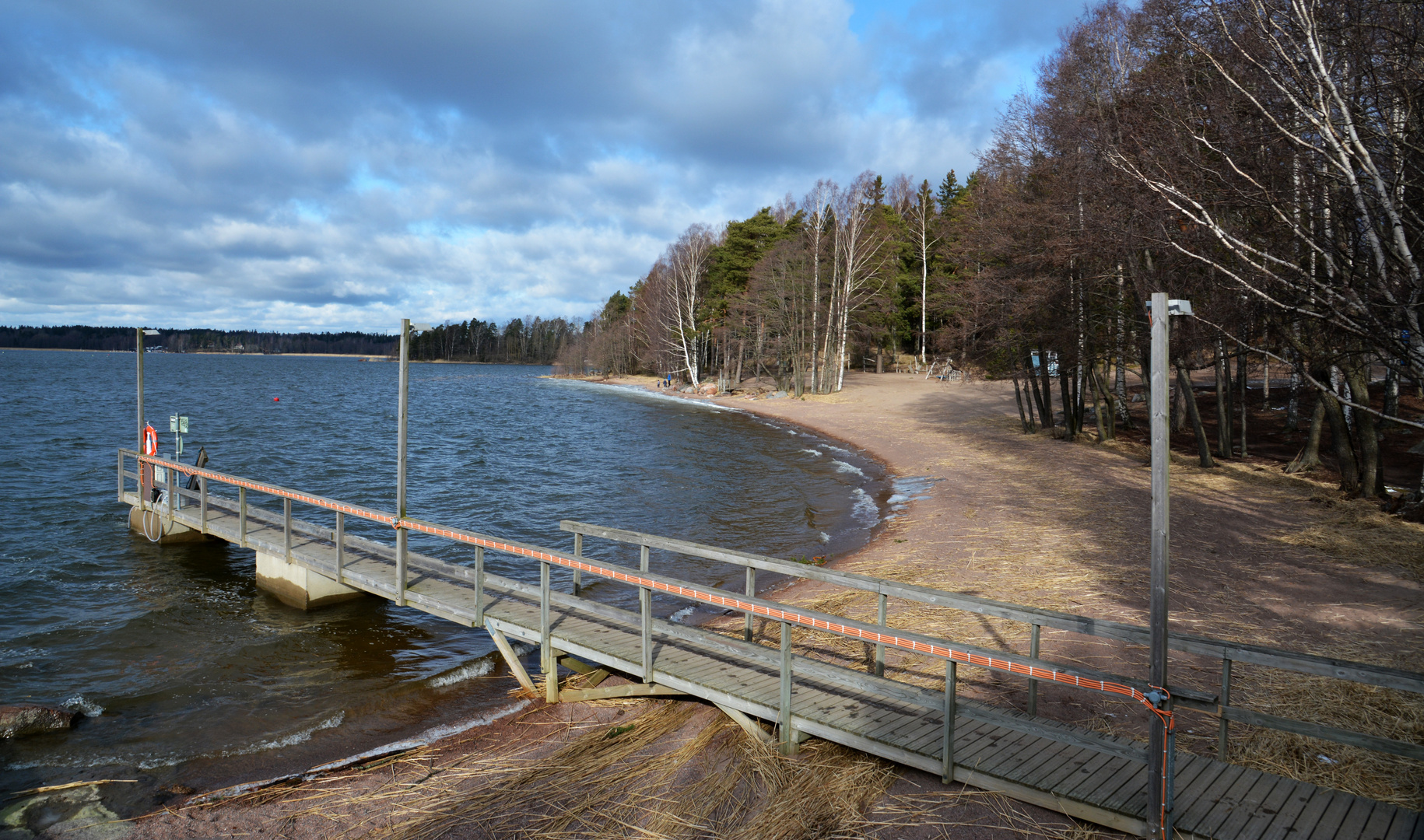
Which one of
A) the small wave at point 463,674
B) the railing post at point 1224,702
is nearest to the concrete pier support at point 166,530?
the small wave at point 463,674

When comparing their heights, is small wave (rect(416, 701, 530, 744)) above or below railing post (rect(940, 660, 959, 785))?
below

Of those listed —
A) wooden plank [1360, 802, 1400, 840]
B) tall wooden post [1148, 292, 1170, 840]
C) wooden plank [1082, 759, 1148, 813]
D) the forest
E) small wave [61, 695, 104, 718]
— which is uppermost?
the forest

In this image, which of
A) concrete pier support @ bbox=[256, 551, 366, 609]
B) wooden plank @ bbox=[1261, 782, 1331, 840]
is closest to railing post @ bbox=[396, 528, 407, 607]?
concrete pier support @ bbox=[256, 551, 366, 609]

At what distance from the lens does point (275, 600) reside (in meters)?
12.4

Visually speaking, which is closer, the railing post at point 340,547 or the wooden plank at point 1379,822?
the wooden plank at point 1379,822

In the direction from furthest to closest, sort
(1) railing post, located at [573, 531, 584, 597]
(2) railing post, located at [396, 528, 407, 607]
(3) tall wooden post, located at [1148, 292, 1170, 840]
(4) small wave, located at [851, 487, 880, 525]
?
(4) small wave, located at [851, 487, 880, 525] → (2) railing post, located at [396, 528, 407, 607] → (1) railing post, located at [573, 531, 584, 597] → (3) tall wooden post, located at [1148, 292, 1170, 840]

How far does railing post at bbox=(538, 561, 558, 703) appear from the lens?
789cm

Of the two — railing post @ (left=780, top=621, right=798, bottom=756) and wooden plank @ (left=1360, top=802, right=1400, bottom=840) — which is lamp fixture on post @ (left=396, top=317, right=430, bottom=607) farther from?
wooden plank @ (left=1360, top=802, right=1400, bottom=840)

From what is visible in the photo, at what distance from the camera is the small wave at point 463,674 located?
9406 millimetres

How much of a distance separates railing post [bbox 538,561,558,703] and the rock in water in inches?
194

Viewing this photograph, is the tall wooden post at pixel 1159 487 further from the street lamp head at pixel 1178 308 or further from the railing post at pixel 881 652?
the railing post at pixel 881 652

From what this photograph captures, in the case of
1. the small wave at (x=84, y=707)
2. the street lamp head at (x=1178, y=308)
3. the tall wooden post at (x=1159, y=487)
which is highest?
the street lamp head at (x=1178, y=308)

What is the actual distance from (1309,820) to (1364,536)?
35.0 feet

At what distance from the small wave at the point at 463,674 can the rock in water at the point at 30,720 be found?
3579 mm
